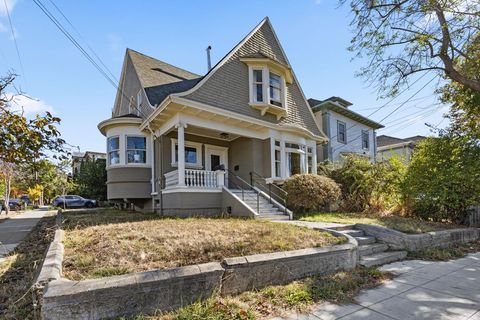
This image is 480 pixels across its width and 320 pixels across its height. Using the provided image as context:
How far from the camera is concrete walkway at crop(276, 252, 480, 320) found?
3.46m

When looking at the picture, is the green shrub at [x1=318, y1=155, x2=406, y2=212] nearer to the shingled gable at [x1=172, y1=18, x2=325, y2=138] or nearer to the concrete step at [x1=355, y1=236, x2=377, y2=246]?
the shingled gable at [x1=172, y1=18, x2=325, y2=138]

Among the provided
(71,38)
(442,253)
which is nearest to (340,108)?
(442,253)

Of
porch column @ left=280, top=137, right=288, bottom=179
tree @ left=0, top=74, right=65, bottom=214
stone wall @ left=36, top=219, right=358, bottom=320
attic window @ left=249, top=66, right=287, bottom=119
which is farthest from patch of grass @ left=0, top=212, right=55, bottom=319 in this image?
attic window @ left=249, top=66, right=287, bottom=119

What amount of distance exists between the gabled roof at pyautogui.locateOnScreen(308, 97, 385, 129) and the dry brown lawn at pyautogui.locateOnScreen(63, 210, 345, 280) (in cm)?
1471

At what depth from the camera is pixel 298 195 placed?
10875 millimetres

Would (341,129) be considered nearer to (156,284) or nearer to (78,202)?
(156,284)

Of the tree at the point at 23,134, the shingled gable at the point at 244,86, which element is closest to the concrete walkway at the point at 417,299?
the tree at the point at 23,134

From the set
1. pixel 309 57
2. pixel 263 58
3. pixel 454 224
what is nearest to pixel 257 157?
pixel 263 58

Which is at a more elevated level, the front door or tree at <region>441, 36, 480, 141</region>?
tree at <region>441, 36, 480, 141</region>

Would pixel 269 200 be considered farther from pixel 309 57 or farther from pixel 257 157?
pixel 309 57

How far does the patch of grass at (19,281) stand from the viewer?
326 cm

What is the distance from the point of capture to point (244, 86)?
12.3 m

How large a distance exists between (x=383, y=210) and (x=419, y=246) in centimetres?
565

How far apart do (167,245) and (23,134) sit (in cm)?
258
